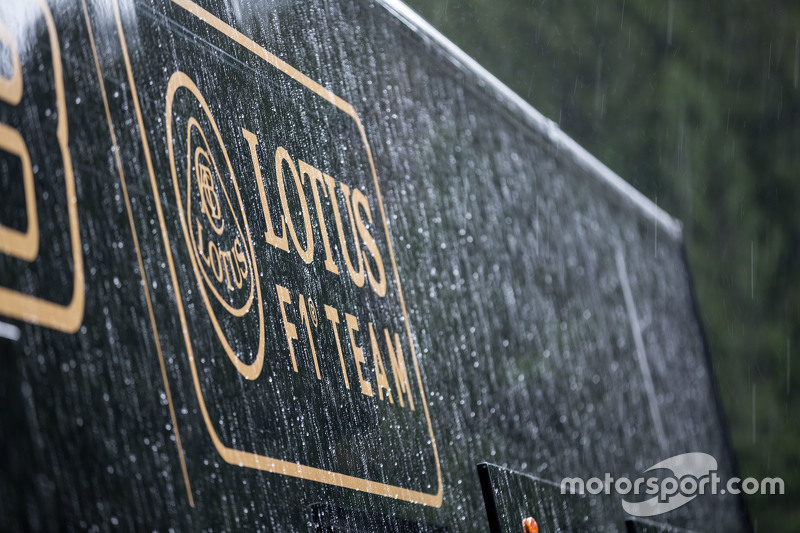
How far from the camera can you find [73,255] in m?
0.96

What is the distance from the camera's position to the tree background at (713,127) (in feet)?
21.4

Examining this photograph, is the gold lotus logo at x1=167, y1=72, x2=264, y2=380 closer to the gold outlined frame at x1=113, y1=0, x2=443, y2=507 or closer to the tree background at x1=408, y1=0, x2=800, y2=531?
the gold outlined frame at x1=113, y1=0, x2=443, y2=507

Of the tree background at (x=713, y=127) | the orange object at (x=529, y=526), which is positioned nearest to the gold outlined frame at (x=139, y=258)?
the orange object at (x=529, y=526)

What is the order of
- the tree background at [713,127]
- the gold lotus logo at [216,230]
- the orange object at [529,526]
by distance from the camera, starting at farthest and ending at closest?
the tree background at [713,127]
the orange object at [529,526]
the gold lotus logo at [216,230]

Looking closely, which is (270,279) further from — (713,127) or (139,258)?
(713,127)

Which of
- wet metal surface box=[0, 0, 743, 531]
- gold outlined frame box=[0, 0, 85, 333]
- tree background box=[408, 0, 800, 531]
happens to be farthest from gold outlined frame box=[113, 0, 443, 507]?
tree background box=[408, 0, 800, 531]

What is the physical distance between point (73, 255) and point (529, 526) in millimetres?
978

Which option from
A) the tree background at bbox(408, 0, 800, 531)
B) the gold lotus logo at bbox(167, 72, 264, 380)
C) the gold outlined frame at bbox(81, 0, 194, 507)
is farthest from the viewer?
the tree background at bbox(408, 0, 800, 531)

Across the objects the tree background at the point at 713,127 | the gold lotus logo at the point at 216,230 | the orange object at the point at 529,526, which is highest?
the tree background at the point at 713,127

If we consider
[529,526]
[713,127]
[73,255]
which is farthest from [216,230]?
[713,127]

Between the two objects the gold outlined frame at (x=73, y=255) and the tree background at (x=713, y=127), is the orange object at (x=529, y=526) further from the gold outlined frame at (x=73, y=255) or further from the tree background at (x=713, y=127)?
the tree background at (x=713, y=127)

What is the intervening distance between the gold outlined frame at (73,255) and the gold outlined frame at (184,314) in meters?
0.13

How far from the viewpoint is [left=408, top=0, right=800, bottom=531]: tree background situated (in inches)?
257

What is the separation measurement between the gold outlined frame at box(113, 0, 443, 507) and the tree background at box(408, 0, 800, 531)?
493 centimetres
